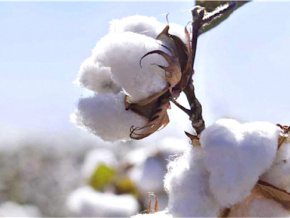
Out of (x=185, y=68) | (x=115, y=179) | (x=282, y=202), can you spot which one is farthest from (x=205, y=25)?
(x=115, y=179)

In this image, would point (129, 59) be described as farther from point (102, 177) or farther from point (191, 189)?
point (102, 177)

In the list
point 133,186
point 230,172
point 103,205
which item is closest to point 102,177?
point 103,205

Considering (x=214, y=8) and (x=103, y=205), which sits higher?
(x=214, y=8)

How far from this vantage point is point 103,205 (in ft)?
15.3

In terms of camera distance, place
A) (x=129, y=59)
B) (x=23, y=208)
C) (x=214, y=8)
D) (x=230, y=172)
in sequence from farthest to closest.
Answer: (x=23, y=208) → (x=214, y=8) → (x=129, y=59) → (x=230, y=172)

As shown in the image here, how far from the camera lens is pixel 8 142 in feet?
33.5

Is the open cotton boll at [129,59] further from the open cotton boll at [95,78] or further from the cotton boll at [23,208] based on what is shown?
the cotton boll at [23,208]

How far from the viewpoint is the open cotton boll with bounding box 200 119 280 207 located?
2.58 feet

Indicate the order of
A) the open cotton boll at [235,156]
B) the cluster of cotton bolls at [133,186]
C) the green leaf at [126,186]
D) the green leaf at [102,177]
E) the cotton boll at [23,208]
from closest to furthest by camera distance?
the open cotton boll at [235,156], the cluster of cotton bolls at [133,186], the green leaf at [126,186], the green leaf at [102,177], the cotton boll at [23,208]

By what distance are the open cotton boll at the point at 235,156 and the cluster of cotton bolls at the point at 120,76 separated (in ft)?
0.46

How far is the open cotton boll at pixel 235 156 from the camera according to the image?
79cm

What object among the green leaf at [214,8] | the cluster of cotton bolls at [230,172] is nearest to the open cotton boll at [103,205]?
the green leaf at [214,8]

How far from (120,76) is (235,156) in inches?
8.9

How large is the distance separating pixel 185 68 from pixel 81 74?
0.59 feet
